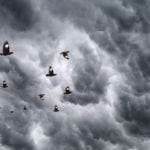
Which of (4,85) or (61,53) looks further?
(4,85)

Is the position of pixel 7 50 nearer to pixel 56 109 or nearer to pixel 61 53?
pixel 61 53

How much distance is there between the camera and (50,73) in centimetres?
6519

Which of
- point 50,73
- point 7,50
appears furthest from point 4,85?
point 7,50

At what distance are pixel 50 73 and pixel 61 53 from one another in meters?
3.91

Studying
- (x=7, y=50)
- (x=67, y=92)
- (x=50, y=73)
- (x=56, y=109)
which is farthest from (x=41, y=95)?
(x=7, y=50)

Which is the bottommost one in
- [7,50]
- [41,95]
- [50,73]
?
[7,50]

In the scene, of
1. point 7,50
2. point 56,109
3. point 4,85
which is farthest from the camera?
point 56,109

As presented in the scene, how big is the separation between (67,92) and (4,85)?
39.3 ft

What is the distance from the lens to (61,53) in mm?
65688

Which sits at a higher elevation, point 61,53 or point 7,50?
point 61,53

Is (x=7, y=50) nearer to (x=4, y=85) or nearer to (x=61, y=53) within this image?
(x=61, y=53)

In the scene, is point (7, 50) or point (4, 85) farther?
point (4, 85)

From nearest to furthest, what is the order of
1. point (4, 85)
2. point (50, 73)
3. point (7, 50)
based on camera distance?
1. point (7, 50)
2. point (50, 73)
3. point (4, 85)

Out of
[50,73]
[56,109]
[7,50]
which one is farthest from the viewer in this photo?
[56,109]
